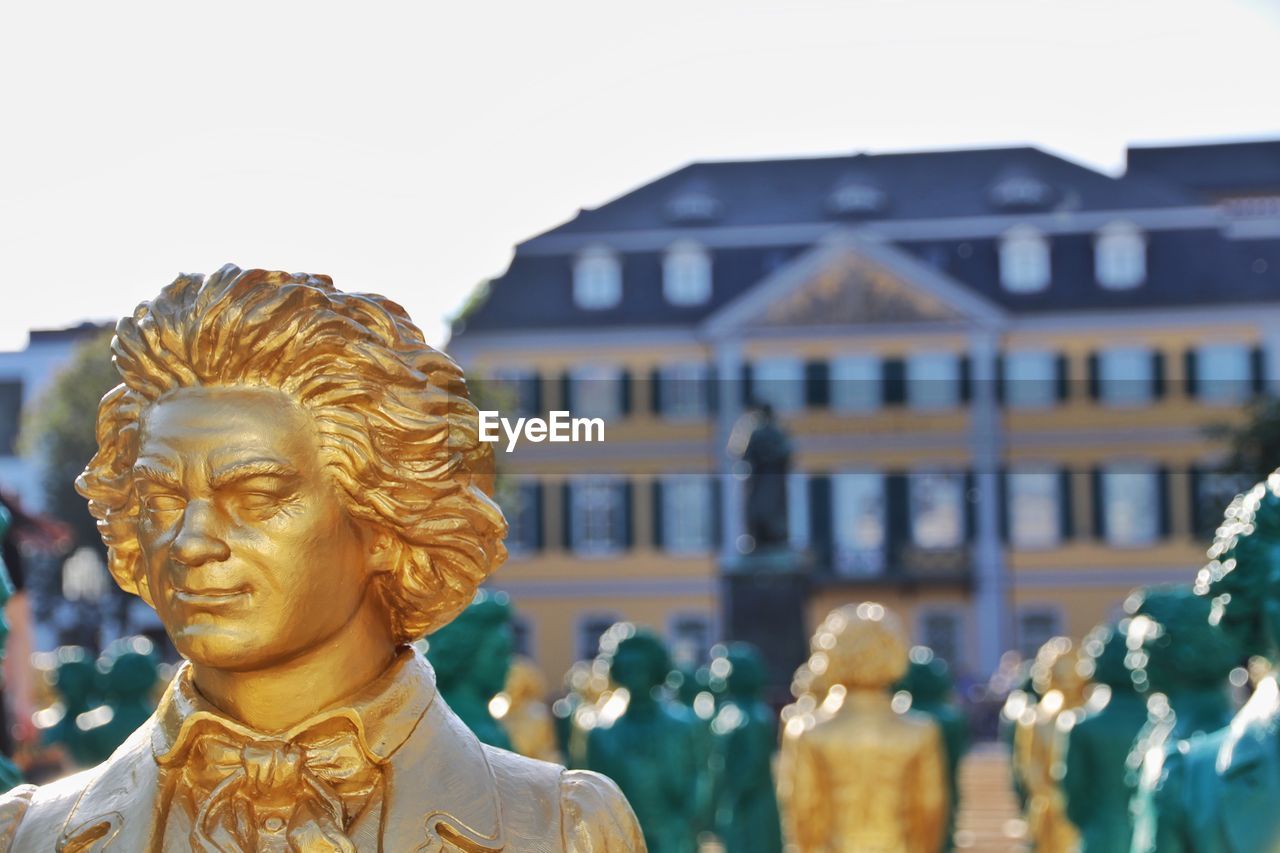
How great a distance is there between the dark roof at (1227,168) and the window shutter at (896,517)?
34.5 feet

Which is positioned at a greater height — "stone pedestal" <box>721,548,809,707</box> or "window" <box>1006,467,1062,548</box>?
"stone pedestal" <box>721,548,809,707</box>

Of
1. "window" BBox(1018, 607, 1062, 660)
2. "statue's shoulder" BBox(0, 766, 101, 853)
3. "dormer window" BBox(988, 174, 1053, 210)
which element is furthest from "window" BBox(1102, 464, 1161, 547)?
"statue's shoulder" BBox(0, 766, 101, 853)

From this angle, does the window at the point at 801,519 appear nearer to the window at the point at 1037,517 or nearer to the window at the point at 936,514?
the window at the point at 936,514

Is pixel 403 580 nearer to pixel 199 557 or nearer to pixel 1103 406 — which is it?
pixel 199 557

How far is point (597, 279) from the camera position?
52062mm

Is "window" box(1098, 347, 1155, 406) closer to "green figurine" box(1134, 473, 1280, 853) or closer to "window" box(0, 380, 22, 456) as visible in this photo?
"window" box(0, 380, 22, 456)

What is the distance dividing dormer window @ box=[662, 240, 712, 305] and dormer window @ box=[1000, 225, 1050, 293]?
6.00m

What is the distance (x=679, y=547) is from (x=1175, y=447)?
9.90m

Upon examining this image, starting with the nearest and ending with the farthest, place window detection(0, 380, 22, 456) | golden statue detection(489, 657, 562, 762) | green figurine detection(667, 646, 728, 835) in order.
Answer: green figurine detection(667, 646, 728, 835), golden statue detection(489, 657, 562, 762), window detection(0, 380, 22, 456)

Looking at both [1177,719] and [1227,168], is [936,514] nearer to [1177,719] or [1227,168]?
[1227,168]

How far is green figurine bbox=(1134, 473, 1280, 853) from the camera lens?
158 inches

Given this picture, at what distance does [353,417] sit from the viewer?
7.96ft

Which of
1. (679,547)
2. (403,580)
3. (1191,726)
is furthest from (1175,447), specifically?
(403,580)

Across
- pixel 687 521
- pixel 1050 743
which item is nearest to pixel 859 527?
pixel 687 521
